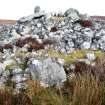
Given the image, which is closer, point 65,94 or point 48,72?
point 65,94

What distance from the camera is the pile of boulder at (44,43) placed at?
9679 millimetres

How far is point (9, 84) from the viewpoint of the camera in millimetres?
9172

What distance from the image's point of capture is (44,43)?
56.2 ft

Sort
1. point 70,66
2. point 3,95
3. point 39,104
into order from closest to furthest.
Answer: point 39,104 < point 3,95 < point 70,66

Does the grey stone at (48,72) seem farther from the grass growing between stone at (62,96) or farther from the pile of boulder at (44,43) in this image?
the grass growing between stone at (62,96)

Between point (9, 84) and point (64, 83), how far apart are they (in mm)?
1458

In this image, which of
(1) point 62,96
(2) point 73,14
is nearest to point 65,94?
(1) point 62,96

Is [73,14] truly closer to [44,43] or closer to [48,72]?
[44,43]

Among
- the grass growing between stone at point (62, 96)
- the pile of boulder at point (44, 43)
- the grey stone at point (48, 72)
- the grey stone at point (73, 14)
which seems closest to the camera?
the grass growing between stone at point (62, 96)

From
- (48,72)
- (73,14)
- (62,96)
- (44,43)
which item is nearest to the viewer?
(62,96)

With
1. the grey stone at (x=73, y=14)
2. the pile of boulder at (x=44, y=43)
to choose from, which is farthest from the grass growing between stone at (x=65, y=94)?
the grey stone at (x=73, y=14)

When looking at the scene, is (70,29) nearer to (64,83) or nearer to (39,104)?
(64,83)

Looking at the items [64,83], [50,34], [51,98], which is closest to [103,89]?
[51,98]

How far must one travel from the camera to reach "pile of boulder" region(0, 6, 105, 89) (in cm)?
968
